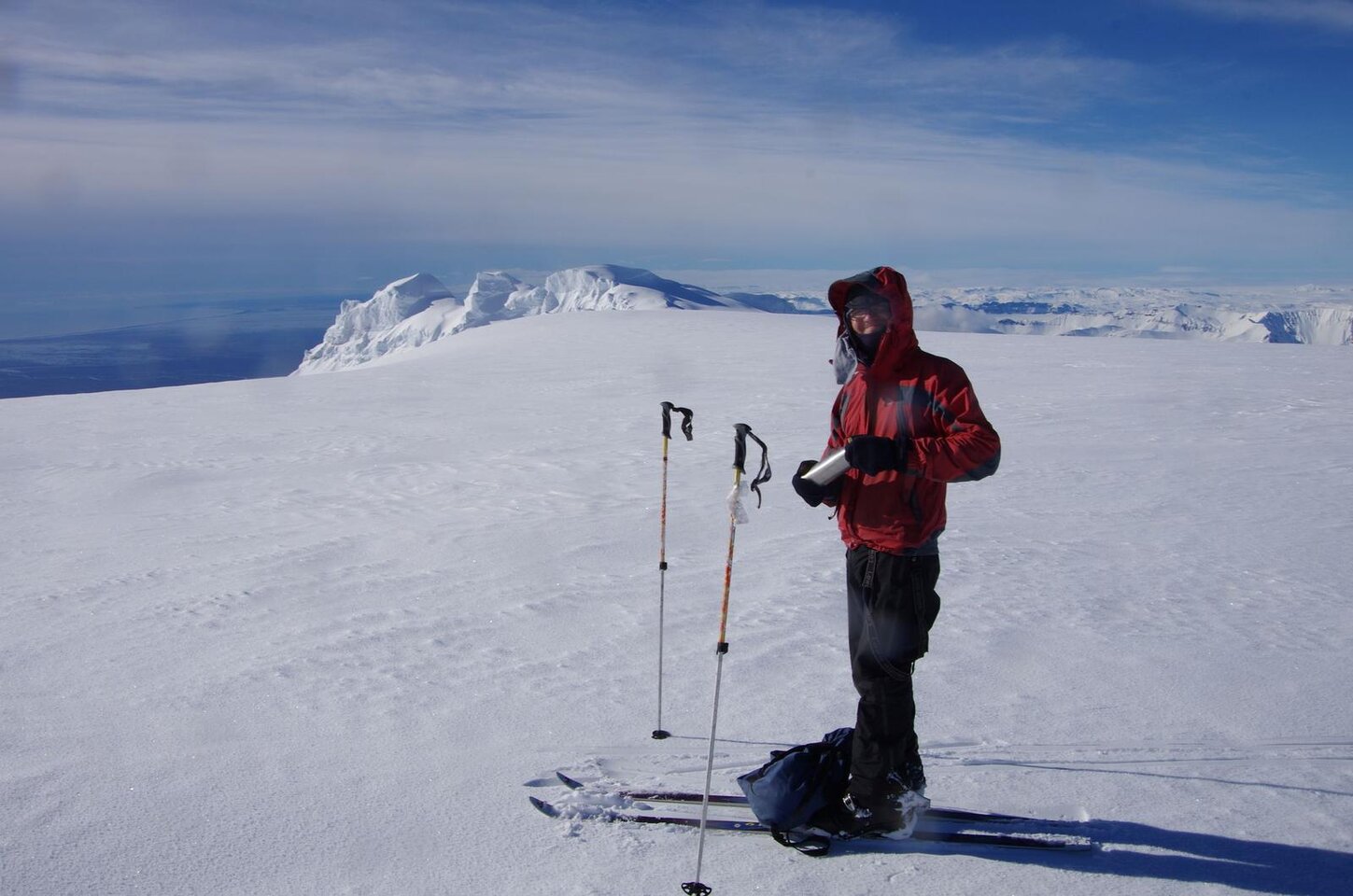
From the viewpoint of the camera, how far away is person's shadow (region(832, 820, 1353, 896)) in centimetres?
299

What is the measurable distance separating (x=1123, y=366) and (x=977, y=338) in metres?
7.45

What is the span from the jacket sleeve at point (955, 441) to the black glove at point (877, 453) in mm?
53

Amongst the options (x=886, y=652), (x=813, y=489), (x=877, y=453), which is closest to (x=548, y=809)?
(x=886, y=652)

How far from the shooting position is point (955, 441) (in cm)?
292

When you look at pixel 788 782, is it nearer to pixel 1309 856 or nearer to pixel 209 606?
pixel 1309 856

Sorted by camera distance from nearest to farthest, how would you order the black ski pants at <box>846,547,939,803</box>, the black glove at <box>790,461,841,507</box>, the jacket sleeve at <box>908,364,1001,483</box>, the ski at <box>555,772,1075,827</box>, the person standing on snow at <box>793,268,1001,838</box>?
the jacket sleeve at <box>908,364,1001,483</box>
the person standing on snow at <box>793,268,1001,838</box>
the black ski pants at <box>846,547,939,803</box>
the black glove at <box>790,461,841,507</box>
the ski at <box>555,772,1075,827</box>

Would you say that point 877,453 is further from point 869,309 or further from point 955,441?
point 869,309

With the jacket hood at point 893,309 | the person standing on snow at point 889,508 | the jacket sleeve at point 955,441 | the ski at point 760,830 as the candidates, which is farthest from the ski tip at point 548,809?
the jacket hood at point 893,309

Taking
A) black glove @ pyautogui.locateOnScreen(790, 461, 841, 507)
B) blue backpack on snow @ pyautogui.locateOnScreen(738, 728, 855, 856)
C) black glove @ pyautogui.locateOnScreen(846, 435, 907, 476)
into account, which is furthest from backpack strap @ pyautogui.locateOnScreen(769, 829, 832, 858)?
black glove @ pyautogui.locateOnScreen(846, 435, 907, 476)

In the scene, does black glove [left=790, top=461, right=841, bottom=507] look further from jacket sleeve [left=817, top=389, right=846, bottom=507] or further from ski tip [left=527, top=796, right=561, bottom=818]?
ski tip [left=527, top=796, right=561, bottom=818]

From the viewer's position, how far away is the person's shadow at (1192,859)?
9.82ft

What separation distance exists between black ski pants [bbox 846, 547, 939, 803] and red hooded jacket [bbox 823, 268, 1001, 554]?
93mm

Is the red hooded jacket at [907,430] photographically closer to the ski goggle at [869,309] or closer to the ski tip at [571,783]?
the ski goggle at [869,309]

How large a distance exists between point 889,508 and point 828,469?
0.25 metres
